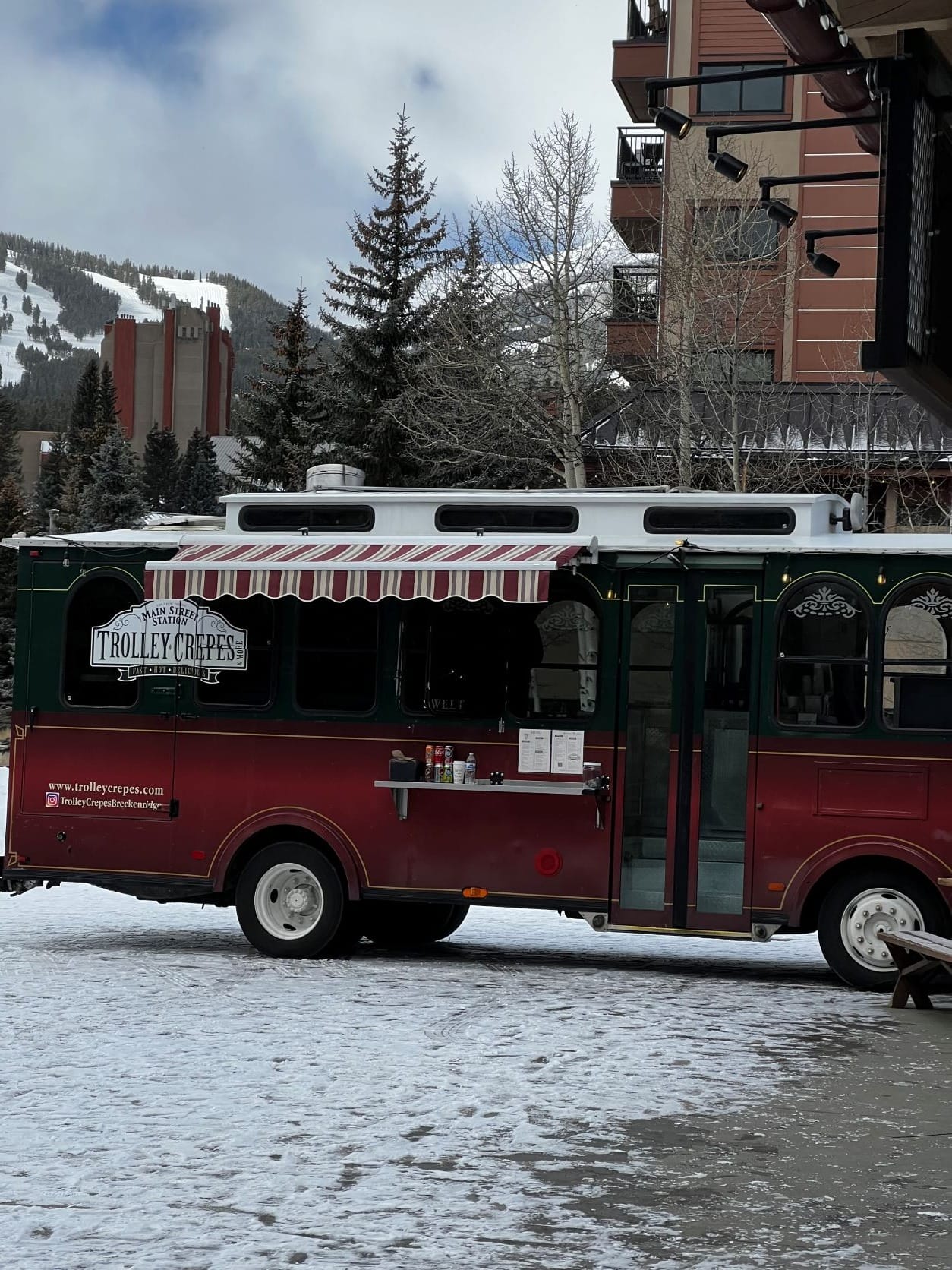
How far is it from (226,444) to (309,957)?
150223 millimetres

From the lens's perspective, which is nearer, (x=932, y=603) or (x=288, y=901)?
(x=932, y=603)

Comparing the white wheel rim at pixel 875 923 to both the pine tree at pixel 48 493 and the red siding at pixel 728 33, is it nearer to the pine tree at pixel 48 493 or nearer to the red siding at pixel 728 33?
the red siding at pixel 728 33

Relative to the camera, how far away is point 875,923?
1055cm

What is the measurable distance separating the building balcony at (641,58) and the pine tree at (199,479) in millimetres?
68648

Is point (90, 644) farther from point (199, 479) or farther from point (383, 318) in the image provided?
point (199, 479)

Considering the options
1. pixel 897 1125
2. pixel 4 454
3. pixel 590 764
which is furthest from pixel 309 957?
pixel 4 454

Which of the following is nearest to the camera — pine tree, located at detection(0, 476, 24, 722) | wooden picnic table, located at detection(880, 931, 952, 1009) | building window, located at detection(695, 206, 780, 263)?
wooden picnic table, located at detection(880, 931, 952, 1009)

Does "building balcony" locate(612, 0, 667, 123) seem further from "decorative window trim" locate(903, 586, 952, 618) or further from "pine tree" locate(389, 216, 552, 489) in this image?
"decorative window trim" locate(903, 586, 952, 618)

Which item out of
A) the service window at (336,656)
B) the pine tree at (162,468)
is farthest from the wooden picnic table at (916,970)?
the pine tree at (162,468)

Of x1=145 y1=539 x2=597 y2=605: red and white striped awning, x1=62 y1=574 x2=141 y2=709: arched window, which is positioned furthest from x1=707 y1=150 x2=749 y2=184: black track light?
x1=62 y1=574 x2=141 y2=709: arched window

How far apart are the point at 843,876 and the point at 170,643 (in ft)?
16.3

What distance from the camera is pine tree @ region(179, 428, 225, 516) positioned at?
11656cm

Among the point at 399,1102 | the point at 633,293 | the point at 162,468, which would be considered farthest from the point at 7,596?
the point at 162,468

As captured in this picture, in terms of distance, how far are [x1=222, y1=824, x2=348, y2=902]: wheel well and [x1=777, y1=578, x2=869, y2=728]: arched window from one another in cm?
325
